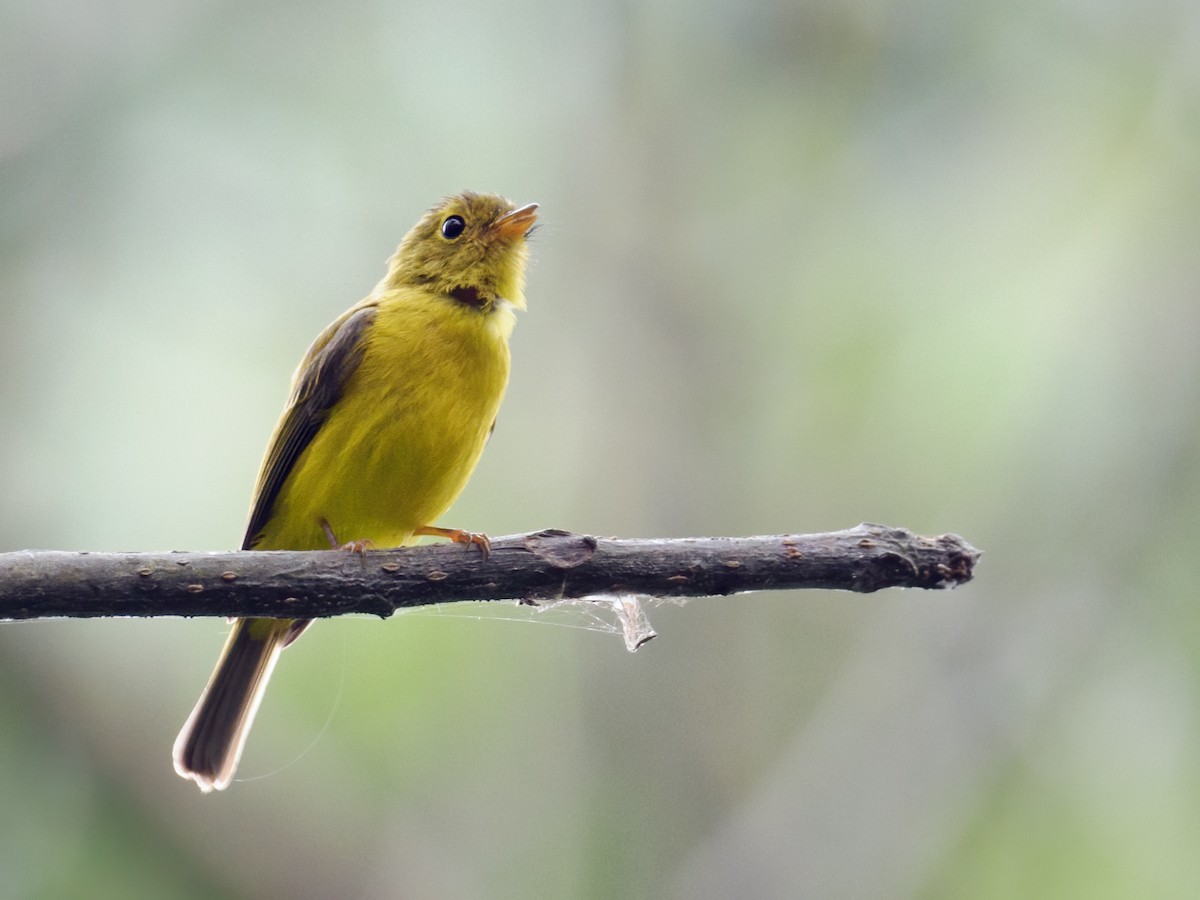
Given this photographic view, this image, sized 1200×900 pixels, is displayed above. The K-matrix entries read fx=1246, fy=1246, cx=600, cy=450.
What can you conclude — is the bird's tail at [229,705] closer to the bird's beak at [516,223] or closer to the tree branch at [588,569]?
the tree branch at [588,569]

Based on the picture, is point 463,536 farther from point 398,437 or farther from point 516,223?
point 516,223

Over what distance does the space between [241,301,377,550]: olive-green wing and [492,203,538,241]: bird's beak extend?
24.7 inches

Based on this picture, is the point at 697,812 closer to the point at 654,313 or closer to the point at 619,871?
the point at 619,871

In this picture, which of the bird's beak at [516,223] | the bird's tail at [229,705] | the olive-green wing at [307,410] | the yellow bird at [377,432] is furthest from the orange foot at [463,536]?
the bird's beak at [516,223]

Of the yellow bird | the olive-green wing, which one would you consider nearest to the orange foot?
the yellow bird

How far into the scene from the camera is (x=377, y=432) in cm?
397

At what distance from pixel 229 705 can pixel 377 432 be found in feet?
3.81

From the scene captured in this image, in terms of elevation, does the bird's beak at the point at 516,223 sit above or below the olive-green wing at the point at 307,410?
above

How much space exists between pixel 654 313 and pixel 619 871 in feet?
10.4

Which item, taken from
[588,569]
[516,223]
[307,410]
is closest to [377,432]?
[307,410]

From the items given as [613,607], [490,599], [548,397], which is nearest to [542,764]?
[548,397]

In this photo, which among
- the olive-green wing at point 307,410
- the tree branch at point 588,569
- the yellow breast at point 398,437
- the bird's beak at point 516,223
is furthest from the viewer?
the bird's beak at point 516,223

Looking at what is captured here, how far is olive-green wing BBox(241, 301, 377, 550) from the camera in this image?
418cm

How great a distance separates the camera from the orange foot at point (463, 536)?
300 centimetres
